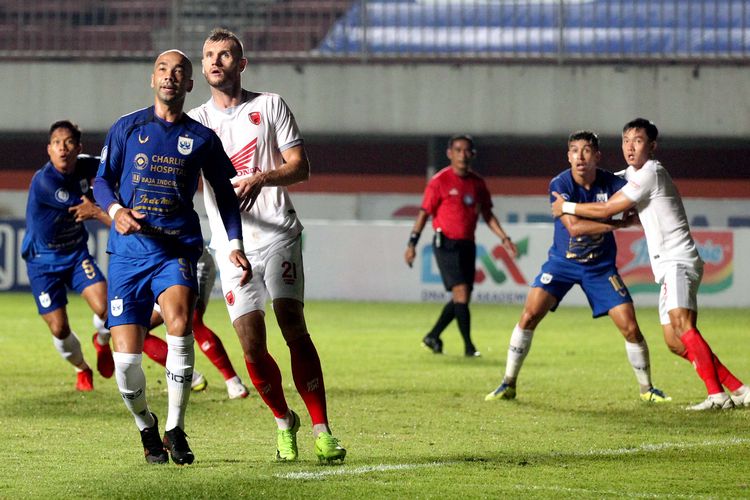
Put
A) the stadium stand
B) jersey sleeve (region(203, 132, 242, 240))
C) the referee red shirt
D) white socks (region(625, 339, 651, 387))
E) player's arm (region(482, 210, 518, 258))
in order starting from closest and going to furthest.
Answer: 1. jersey sleeve (region(203, 132, 242, 240))
2. white socks (region(625, 339, 651, 387))
3. player's arm (region(482, 210, 518, 258))
4. the referee red shirt
5. the stadium stand

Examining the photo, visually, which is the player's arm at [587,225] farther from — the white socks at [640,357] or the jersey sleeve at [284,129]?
the jersey sleeve at [284,129]

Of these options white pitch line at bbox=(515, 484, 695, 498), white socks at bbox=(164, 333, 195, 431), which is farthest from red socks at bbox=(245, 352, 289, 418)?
white pitch line at bbox=(515, 484, 695, 498)

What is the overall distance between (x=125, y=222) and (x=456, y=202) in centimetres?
776

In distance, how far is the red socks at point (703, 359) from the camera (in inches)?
357

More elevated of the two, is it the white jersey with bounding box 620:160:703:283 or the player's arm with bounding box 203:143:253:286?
the player's arm with bounding box 203:143:253:286

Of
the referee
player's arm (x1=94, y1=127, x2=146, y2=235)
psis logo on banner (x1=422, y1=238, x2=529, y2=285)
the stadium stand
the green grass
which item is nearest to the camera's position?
the green grass

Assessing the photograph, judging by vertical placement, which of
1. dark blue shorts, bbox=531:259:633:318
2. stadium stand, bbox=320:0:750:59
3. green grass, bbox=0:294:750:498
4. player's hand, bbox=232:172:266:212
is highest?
stadium stand, bbox=320:0:750:59

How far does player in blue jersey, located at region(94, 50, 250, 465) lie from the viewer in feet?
21.0

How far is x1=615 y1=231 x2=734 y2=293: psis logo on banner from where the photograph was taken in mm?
20328

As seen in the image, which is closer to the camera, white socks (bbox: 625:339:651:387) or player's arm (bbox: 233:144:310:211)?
player's arm (bbox: 233:144:310:211)

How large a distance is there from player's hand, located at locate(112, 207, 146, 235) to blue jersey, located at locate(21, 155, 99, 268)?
403 centimetres

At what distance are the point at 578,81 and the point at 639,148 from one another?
1380cm

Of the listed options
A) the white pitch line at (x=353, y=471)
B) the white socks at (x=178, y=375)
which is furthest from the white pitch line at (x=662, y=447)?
the white socks at (x=178, y=375)

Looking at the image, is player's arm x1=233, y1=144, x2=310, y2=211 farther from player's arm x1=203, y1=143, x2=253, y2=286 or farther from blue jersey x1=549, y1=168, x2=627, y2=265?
blue jersey x1=549, y1=168, x2=627, y2=265
